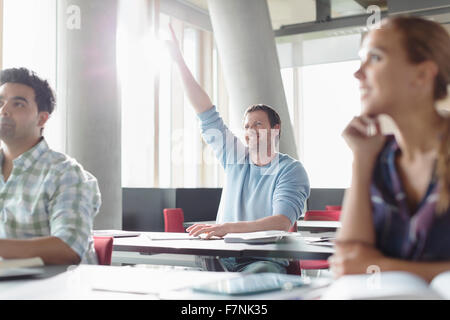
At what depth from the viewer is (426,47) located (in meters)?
1.17

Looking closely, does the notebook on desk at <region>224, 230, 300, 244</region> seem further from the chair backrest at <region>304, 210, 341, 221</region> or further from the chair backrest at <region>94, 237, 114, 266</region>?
the chair backrest at <region>304, 210, 341, 221</region>

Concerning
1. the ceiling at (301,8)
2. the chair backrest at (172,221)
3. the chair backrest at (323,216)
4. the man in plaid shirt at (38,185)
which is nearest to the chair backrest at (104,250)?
the man in plaid shirt at (38,185)

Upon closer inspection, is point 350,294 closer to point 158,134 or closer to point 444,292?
point 444,292

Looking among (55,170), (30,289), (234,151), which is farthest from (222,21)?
(30,289)

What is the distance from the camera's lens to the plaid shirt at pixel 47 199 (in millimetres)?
1859

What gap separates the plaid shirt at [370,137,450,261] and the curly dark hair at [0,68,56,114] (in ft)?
4.59

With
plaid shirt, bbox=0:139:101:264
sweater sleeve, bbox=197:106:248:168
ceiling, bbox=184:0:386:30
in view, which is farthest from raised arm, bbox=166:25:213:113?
ceiling, bbox=184:0:386:30

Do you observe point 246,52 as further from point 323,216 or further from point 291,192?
point 291,192

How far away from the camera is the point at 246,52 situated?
6656 mm

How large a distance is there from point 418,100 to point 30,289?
1069mm

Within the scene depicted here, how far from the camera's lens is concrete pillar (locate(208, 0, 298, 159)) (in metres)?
6.63

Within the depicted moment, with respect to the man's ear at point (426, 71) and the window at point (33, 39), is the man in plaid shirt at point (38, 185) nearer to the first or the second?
the man's ear at point (426, 71)

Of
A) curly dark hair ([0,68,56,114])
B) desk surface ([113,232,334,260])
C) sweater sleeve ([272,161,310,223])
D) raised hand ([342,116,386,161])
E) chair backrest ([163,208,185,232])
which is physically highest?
curly dark hair ([0,68,56,114])
